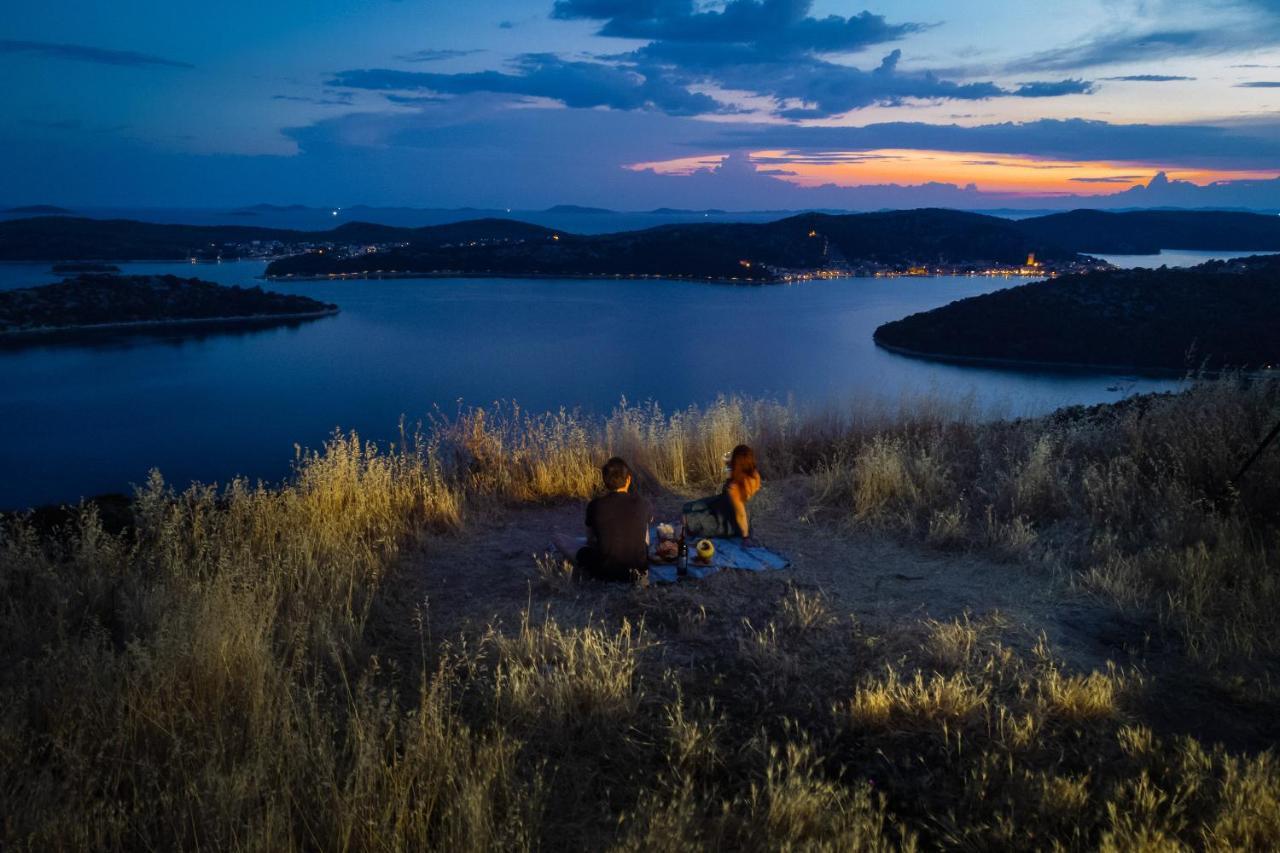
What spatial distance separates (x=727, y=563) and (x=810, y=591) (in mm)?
728

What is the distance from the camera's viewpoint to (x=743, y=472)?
6.40m

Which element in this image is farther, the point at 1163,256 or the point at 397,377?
the point at 1163,256

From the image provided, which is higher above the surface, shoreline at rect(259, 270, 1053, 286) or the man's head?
shoreline at rect(259, 270, 1053, 286)

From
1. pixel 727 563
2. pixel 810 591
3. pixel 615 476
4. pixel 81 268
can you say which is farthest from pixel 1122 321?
pixel 81 268

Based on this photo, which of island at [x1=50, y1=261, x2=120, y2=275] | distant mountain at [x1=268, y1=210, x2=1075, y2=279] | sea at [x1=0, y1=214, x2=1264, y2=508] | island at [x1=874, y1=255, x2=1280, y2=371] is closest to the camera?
sea at [x1=0, y1=214, x2=1264, y2=508]

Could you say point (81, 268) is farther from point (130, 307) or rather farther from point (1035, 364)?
point (1035, 364)

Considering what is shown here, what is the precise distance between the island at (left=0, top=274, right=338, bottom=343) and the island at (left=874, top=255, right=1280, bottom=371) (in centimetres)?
3589

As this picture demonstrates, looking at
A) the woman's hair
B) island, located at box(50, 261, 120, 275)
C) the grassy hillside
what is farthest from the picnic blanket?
island, located at box(50, 261, 120, 275)

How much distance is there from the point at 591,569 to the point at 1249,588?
421 cm

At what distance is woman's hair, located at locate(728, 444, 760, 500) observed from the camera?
21.0 feet

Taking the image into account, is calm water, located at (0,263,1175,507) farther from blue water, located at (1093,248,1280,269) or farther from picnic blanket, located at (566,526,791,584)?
blue water, located at (1093,248,1280,269)

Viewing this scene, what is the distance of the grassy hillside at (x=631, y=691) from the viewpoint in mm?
2623

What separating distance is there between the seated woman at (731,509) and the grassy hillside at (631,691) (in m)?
0.85

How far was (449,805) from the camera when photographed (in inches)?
103
